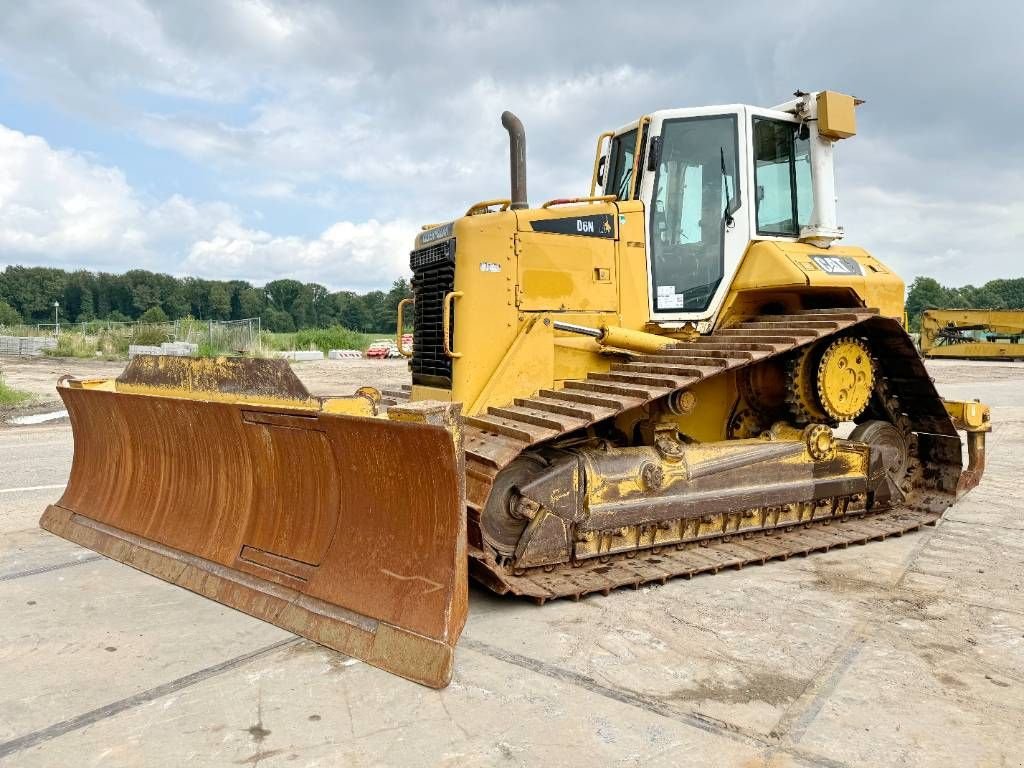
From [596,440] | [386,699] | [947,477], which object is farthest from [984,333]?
[386,699]

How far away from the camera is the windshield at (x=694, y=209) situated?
5.75 m

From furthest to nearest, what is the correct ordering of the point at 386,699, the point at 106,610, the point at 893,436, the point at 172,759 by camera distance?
the point at 893,436
the point at 106,610
the point at 386,699
the point at 172,759

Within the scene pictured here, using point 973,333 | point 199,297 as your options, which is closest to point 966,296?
point 973,333

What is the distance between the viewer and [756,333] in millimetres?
5383

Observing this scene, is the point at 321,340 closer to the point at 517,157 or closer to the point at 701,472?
the point at 517,157

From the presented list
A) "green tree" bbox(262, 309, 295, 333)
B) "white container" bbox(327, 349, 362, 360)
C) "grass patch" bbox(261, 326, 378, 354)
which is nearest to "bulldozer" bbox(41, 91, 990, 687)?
"white container" bbox(327, 349, 362, 360)

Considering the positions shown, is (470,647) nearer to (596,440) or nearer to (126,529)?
(596,440)

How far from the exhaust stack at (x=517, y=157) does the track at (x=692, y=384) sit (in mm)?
1306

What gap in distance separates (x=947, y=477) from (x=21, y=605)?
652 centimetres

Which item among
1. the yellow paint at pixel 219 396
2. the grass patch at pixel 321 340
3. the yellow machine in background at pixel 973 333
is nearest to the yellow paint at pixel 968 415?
the yellow paint at pixel 219 396

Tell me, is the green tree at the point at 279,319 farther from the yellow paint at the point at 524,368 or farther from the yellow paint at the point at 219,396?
the yellow paint at the point at 524,368

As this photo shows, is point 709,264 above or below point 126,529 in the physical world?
above

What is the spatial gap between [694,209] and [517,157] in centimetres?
140

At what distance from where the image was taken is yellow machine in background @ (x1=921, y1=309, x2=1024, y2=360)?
1204 inches
